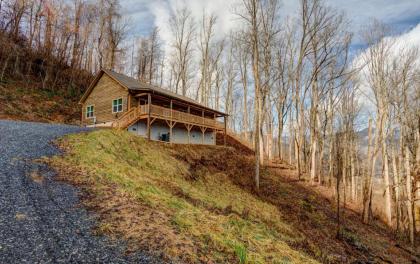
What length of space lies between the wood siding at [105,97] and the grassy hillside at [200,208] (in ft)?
24.2

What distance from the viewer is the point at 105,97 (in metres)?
22.9

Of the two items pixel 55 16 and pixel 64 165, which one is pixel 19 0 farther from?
pixel 64 165

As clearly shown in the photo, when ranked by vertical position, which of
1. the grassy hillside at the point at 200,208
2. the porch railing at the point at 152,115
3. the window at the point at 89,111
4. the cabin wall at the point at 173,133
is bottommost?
the grassy hillside at the point at 200,208

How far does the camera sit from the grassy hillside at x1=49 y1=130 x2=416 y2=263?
4.77m

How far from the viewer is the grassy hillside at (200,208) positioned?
15.7ft

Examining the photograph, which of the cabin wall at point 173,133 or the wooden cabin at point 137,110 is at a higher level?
the wooden cabin at point 137,110

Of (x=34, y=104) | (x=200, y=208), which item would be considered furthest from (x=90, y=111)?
(x=200, y=208)

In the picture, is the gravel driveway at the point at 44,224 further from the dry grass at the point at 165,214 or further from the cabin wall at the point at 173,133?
the cabin wall at the point at 173,133

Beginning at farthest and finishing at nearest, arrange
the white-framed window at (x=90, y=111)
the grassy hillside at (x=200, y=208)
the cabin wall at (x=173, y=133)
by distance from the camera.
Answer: the white-framed window at (x=90, y=111)
the cabin wall at (x=173, y=133)
the grassy hillside at (x=200, y=208)

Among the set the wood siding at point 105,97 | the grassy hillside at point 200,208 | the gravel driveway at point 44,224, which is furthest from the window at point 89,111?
the gravel driveway at point 44,224

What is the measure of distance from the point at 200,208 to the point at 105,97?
19.0 metres

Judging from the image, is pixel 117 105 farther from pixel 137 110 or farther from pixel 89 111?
pixel 89 111

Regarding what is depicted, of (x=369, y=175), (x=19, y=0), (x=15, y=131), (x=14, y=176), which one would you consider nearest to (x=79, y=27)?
(x=19, y=0)

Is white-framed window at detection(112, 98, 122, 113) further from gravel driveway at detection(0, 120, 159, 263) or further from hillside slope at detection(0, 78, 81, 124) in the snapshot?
gravel driveway at detection(0, 120, 159, 263)
